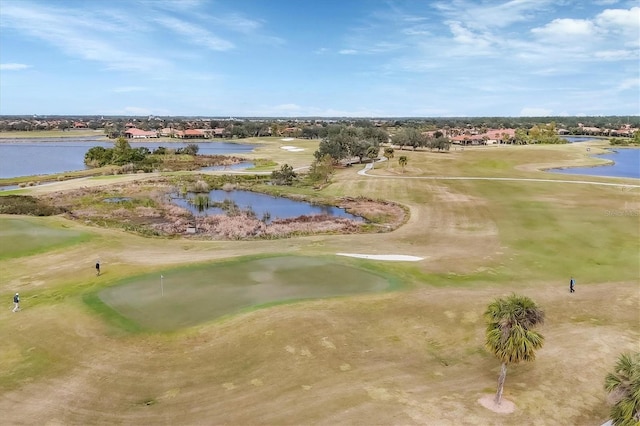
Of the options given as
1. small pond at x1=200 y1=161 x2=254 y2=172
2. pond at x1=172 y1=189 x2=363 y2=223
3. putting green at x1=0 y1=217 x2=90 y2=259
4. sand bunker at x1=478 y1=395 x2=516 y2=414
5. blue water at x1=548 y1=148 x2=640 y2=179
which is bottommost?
pond at x1=172 y1=189 x2=363 y2=223

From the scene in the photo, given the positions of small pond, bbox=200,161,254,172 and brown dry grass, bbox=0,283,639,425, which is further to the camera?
small pond, bbox=200,161,254,172

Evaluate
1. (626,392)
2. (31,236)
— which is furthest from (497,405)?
(31,236)

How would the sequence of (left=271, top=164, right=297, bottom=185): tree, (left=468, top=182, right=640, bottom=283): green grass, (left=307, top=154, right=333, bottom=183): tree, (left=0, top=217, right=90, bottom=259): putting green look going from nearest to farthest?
(left=468, top=182, right=640, bottom=283): green grass
(left=0, top=217, right=90, bottom=259): putting green
(left=307, top=154, right=333, bottom=183): tree
(left=271, top=164, right=297, bottom=185): tree

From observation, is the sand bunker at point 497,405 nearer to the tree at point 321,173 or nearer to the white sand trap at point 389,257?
the white sand trap at point 389,257

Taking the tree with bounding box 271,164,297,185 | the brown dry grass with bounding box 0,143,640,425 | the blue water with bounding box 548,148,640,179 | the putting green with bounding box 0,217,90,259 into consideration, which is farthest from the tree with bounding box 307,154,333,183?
the blue water with bounding box 548,148,640,179

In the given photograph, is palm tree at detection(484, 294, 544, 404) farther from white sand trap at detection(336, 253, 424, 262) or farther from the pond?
the pond

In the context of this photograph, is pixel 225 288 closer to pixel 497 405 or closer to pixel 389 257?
pixel 389 257

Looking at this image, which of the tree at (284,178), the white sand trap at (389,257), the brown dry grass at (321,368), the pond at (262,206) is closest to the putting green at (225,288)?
the brown dry grass at (321,368)

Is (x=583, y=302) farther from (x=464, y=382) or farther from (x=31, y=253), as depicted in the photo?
(x=31, y=253)
